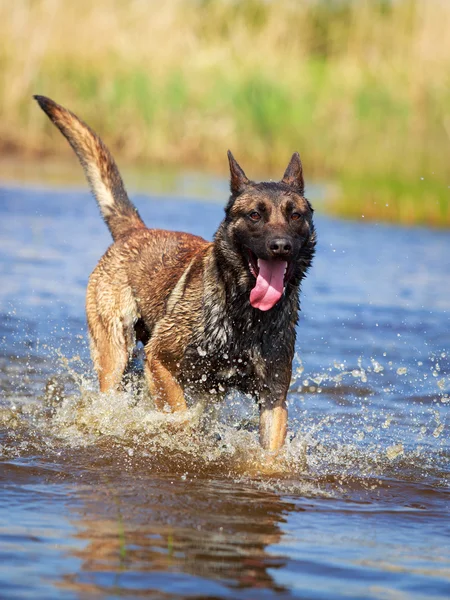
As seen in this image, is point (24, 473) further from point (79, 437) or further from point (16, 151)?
point (16, 151)

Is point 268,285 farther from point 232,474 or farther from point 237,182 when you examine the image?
point 232,474

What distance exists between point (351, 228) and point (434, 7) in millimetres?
5994

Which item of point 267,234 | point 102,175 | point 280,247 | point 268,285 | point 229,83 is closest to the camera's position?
point 280,247

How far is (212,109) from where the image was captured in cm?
2061

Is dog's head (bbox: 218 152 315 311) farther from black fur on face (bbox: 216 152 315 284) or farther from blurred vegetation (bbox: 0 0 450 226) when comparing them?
blurred vegetation (bbox: 0 0 450 226)

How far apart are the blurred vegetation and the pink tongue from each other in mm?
13624

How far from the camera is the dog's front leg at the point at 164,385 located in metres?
6.05

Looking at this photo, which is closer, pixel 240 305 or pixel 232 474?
pixel 232 474

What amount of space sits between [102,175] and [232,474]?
108 inches

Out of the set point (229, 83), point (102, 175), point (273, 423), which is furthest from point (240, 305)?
point (229, 83)

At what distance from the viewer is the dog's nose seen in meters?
5.23

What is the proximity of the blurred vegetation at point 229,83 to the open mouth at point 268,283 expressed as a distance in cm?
1362

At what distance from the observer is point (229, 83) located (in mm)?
20578

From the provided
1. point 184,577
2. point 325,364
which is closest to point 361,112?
point 325,364
